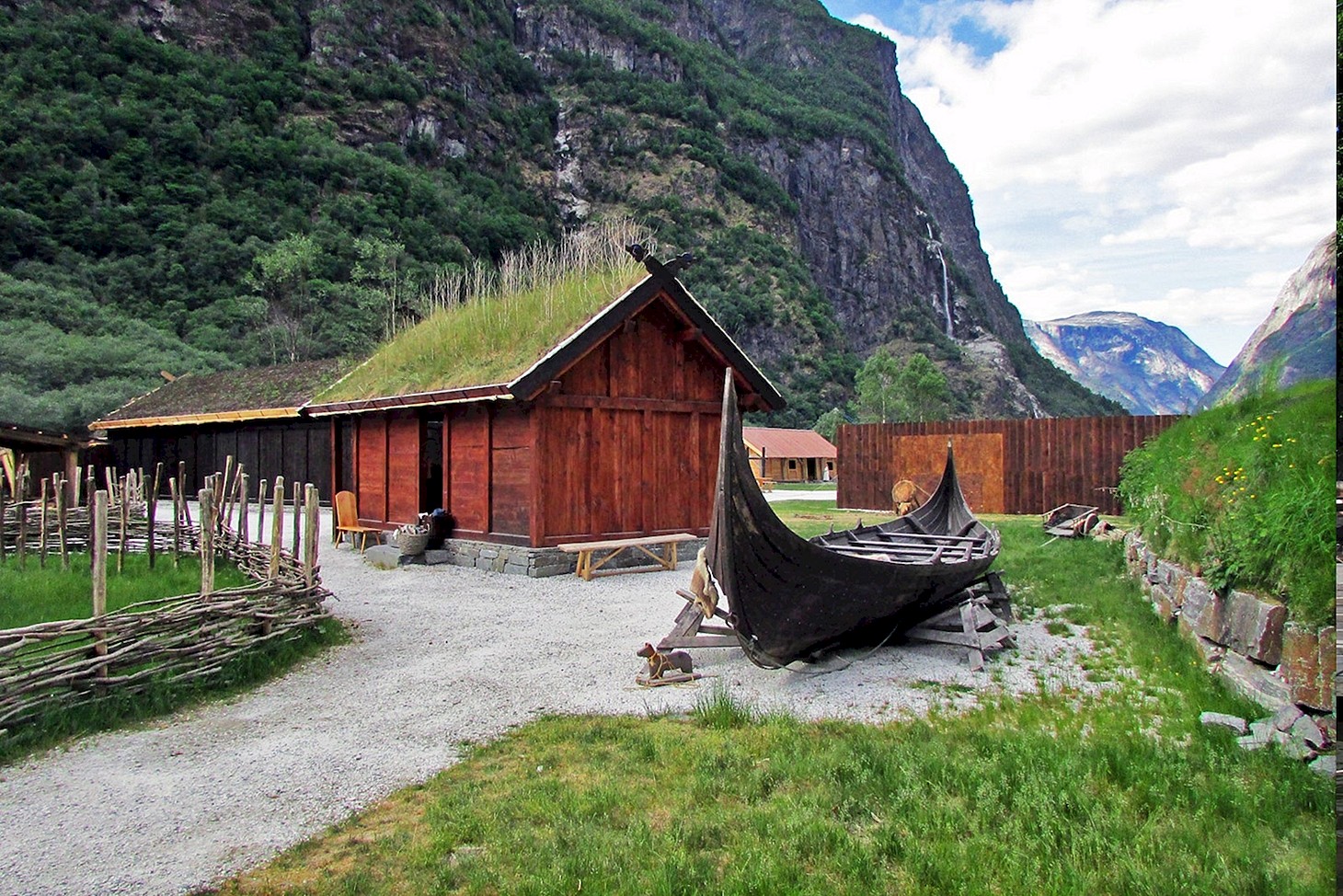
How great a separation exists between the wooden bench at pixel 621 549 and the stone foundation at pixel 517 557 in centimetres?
14

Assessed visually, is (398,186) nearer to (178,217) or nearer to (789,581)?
(178,217)

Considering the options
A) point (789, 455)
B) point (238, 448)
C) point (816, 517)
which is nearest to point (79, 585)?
point (816, 517)

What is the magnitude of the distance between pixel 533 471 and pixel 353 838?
820cm

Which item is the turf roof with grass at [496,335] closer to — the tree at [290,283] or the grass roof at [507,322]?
the grass roof at [507,322]

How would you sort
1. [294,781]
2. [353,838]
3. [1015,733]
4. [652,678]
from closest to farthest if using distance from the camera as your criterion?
[353,838] → [294,781] → [1015,733] → [652,678]

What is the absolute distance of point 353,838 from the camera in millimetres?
3770

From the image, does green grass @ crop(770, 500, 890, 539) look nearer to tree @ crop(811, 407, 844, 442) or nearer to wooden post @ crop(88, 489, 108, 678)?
wooden post @ crop(88, 489, 108, 678)

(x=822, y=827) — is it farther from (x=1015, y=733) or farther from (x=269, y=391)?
(x=269, y=391)

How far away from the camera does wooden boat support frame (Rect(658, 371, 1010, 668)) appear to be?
5785mm

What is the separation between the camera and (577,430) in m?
12.4

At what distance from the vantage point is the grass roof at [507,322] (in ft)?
41.4

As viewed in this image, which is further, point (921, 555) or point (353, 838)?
point (921, 555)

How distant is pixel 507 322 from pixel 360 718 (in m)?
8.92

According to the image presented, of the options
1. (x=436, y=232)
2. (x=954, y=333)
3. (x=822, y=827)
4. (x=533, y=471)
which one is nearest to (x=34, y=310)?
(x=436, y=232)
